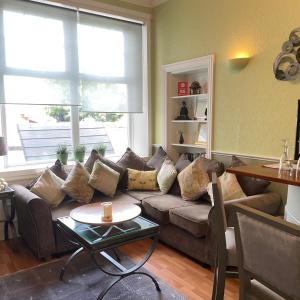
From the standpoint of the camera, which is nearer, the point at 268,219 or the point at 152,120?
the point at 268,219

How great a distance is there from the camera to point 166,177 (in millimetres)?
3734

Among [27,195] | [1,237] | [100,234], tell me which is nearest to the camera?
[100,234]

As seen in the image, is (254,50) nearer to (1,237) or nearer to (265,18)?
(265,18)

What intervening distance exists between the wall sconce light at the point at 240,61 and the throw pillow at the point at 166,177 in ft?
4.69

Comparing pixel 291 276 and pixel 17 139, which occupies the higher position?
pixel 17 139

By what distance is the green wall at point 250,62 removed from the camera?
2904 millimetres

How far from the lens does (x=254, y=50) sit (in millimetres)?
3133

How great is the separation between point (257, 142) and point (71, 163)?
2440 millimetres

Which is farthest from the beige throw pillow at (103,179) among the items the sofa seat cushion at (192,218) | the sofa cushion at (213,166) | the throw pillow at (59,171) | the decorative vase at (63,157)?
the sofa cushion at (213,166)

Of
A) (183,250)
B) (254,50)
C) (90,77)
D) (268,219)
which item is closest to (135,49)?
(90,77)

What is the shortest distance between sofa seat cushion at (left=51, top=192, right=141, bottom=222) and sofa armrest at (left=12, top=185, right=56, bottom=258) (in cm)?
12

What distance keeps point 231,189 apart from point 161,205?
2.56 ft

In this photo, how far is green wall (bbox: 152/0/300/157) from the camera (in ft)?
9.53

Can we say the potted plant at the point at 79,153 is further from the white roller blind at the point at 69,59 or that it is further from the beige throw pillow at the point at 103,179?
the white roller blind at the point at 69,59
